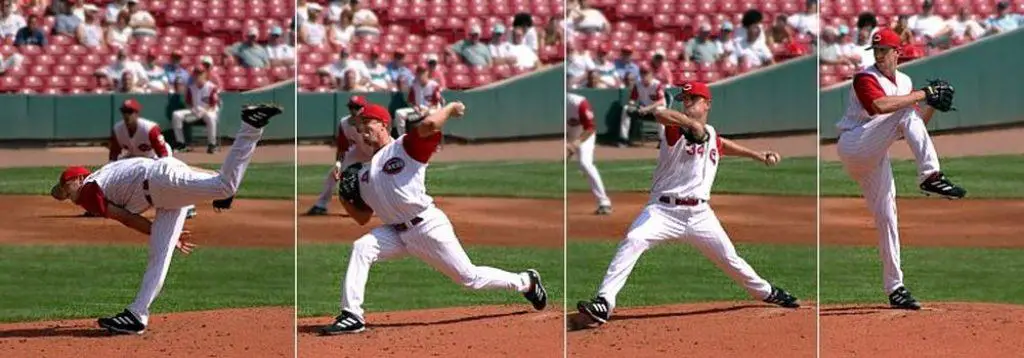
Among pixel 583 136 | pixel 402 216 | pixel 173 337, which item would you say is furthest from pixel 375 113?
pixel 173 337

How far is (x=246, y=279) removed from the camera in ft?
26.9

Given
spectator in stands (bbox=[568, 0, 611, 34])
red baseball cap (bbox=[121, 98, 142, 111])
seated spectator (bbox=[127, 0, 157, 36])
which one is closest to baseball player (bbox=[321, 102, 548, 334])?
red baseball cap (bbox=[121, 98, 142, 111])

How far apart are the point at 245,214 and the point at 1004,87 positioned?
153 inches

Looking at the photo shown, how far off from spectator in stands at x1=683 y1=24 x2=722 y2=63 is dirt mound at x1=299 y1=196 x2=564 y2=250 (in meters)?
0.93

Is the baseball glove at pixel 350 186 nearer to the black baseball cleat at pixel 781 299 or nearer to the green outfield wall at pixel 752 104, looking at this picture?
the green outfield wall at pixel 752 104

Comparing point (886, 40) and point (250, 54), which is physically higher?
point (886, 40)

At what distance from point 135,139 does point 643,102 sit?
2337mm

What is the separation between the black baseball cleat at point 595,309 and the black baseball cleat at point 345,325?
0.95 meters

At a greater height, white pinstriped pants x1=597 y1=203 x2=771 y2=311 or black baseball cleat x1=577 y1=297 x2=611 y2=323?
white pinstriped pants x1=597 y1=203 x2=771 y2=311

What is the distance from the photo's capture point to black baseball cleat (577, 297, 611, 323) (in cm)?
654

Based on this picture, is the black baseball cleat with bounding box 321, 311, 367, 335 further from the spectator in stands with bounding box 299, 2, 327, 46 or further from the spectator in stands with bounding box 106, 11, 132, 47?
the spectator in stands with bounding box 106, 11, 132, 47

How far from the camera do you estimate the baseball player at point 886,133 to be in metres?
6.49

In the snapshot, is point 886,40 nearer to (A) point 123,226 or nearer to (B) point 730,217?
(B) point 730,217

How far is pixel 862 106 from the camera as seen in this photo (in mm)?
6680
